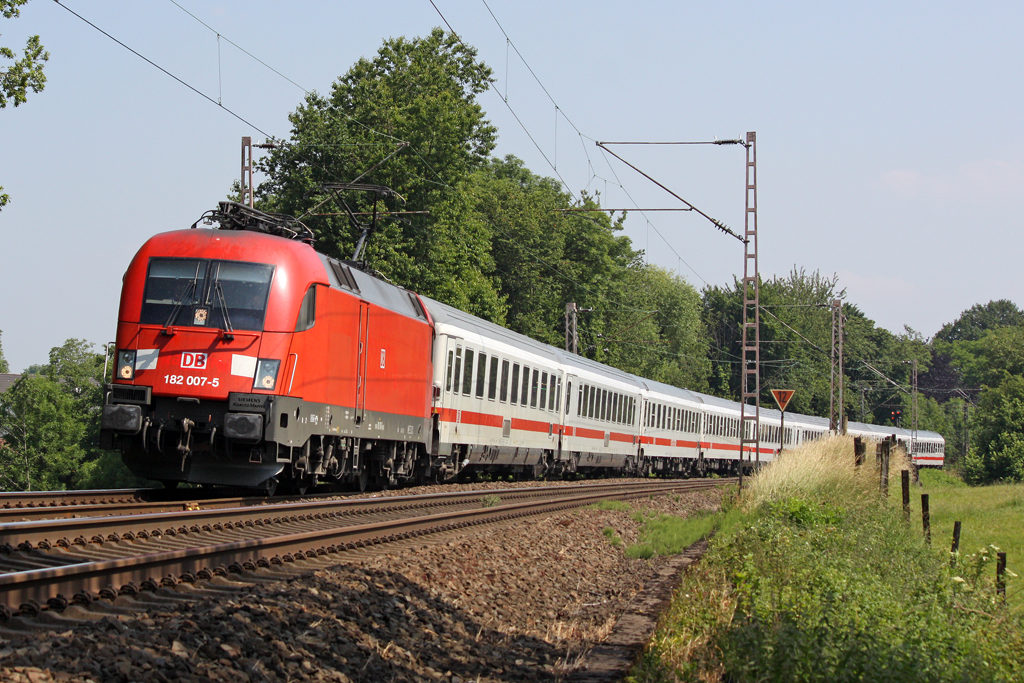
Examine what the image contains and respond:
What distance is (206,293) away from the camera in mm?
12891

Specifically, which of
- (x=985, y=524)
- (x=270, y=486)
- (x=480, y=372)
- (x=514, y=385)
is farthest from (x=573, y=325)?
(x=270, y=486)

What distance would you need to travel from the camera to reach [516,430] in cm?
2369

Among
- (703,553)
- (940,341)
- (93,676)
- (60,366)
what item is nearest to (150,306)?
(703,553)

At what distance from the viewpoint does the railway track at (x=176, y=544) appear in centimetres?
644

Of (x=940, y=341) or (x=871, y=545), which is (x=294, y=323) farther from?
(x=940, y=341)

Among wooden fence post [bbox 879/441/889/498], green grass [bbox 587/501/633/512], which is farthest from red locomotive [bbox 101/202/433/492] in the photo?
wooden fence post [bbox 879/441/889/498]

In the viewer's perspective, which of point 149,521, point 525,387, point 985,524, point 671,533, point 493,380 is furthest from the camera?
point 525,387

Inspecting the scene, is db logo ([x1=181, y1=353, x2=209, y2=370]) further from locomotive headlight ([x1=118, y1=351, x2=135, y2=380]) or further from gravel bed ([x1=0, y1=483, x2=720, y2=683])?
gravel bed ([x1=0, y1=483, x2=720, y2=683])

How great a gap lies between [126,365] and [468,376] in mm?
8811

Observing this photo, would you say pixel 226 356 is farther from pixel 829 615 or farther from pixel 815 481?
pixel 815 481

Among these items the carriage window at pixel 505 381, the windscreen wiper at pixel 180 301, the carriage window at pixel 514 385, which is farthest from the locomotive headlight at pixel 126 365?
the carriage window at pixel 514 385

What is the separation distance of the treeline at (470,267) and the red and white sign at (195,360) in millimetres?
5830

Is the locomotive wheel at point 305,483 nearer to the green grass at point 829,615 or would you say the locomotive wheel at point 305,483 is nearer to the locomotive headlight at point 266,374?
the locomotive headlight at point 266,374

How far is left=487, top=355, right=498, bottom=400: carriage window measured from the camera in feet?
71.8
